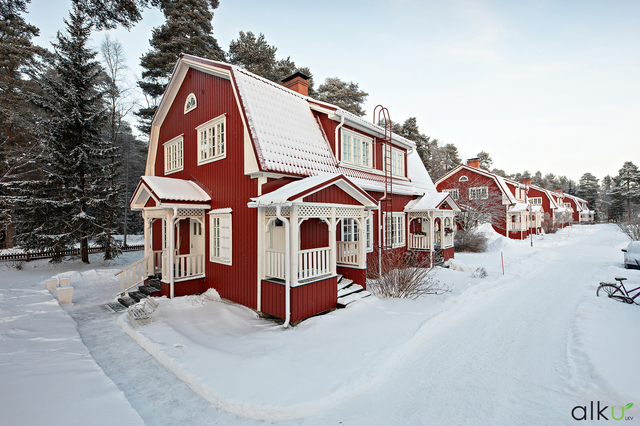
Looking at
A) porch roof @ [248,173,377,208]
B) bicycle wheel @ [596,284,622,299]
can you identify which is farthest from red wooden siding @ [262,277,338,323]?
bicycle wheel @ [596,284,622,299]

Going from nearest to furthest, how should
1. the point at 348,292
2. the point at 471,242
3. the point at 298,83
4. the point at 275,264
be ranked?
the point at 275,264 < the point at 348,292 < the point at 298,83 < the point at 471,242

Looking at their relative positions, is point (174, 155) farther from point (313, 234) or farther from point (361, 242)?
point (361, 242)

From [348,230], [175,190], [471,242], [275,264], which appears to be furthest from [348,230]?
[471,242]

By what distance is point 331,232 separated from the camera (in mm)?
7629

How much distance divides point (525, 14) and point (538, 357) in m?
10.7

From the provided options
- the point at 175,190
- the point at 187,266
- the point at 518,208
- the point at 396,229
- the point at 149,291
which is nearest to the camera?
the point at 175,190

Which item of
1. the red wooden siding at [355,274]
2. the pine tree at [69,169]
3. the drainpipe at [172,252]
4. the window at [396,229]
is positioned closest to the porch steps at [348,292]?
the red wooden siding at [355,274]

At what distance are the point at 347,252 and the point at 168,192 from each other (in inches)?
227

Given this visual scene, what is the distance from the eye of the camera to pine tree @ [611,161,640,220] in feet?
156

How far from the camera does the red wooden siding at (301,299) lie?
668cm

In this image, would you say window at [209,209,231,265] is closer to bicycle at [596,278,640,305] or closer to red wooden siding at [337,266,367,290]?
red wooden siding at [337,266,367,290]

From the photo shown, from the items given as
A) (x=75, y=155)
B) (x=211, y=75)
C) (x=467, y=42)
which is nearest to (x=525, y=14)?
(x=467, y=42)

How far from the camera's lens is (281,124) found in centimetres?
866

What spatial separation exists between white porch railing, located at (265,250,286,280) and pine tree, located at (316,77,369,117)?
85.0ft
